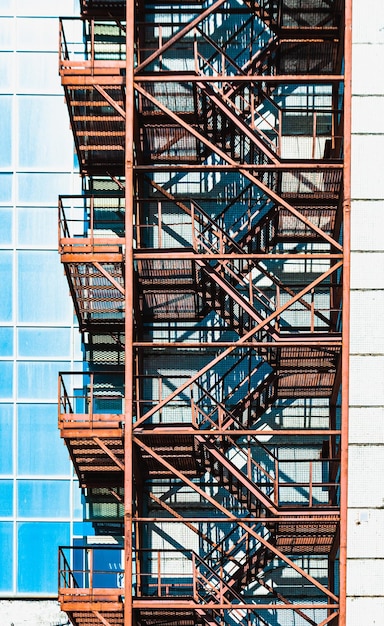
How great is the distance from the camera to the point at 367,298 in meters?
19.9

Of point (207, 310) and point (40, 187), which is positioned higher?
point (40, 187)

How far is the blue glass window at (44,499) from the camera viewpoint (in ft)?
70.0

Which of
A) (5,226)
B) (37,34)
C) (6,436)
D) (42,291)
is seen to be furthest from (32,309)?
(37,34)

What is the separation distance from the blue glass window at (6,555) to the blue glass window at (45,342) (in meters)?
4.37

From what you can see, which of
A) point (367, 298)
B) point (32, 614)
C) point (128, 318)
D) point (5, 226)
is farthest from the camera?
point (5, 226)

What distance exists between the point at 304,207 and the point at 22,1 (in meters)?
9.14

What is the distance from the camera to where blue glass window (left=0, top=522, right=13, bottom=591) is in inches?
842

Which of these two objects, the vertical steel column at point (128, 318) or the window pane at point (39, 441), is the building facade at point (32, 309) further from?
the vertical steel column at point (128, 318)

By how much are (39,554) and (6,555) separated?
0.83 meters

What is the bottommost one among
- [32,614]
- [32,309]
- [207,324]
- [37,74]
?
[32,614]

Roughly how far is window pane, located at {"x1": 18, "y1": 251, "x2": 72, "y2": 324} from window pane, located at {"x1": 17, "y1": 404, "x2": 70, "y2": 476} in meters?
2.28

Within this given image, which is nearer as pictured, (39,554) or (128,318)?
(128,318)

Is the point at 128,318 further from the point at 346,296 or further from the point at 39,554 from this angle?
the point at 39,554

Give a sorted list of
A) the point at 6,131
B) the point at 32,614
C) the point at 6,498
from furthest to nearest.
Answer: the point at 6,131
the point at 6,498
the point at 32,614
